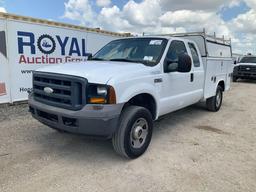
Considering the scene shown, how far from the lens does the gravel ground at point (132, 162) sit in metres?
3.28

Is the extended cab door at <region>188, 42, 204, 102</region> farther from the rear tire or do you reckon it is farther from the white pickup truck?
the rear tire

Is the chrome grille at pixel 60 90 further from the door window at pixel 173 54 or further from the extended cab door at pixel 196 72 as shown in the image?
the extended cab door at pixel 196 72

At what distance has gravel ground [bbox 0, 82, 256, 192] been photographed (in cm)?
328

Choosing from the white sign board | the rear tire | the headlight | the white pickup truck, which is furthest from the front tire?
the white sign board

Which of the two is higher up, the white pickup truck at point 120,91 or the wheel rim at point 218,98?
the white pickup truck at point 120,91

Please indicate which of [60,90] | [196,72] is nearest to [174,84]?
[196,72]

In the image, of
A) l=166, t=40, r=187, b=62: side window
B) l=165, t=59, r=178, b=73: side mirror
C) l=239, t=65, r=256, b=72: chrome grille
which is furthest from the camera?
l=239, t=65, r=256, b=72: chrome grille

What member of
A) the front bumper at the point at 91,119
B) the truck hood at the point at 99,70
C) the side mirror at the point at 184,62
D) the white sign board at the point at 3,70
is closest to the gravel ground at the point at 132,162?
the front bumper at the point at 91,119

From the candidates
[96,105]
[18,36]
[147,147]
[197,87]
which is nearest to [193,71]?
[197,87]

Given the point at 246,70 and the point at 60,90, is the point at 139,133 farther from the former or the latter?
the point at 246,70

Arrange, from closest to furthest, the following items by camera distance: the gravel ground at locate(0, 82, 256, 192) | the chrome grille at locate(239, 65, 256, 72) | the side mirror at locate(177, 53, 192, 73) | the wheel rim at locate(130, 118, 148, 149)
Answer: the gravel ground at locate(0, 82, 256, 192), the wheel rim at locate(130, 118, 148, 149), the side mirror at locate(177, 53, 192, 73), the chrome grille at locate(239, 65, 256, 72)

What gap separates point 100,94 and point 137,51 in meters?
1.66

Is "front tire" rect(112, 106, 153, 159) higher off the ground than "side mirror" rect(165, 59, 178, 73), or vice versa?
"side mirror" rect(165, 59, 178, 73)

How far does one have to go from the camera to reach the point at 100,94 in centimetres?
346
